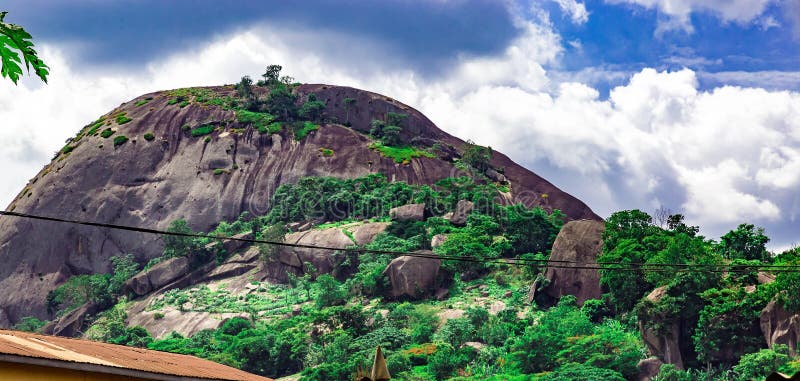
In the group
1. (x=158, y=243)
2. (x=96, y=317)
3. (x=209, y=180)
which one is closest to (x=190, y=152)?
(x=209, y=180)

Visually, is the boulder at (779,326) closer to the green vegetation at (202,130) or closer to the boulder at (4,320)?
the boulder at (4,320)

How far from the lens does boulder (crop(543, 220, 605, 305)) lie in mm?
66500

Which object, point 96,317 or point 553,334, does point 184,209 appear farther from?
point 553,334

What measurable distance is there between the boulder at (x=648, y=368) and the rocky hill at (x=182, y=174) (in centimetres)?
4008

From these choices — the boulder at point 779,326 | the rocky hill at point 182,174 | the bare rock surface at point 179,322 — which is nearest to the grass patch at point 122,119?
the rocky hill at point 182,174

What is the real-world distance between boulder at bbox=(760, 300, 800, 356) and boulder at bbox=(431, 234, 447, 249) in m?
28.1

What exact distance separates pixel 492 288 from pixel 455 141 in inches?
1736

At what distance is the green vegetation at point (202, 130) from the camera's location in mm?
102938

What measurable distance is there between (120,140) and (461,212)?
39561 millimetres

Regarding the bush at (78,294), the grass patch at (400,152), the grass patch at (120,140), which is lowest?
the bush at (78,294)

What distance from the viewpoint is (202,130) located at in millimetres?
103312

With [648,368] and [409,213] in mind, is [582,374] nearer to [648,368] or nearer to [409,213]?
[648,368]

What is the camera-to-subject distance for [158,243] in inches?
3644

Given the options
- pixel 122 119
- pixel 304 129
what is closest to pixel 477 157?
pixel 304 129
